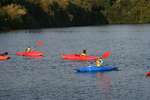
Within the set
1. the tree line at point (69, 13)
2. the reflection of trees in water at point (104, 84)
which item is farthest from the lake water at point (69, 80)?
the tree line at point (69, 13)

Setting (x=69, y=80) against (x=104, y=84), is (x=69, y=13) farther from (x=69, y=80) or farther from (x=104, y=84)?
(x=104, y=84)

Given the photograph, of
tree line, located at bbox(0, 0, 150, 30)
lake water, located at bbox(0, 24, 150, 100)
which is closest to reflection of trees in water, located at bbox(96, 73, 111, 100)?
lake water, located at bbox(0, 24, 150, 100)

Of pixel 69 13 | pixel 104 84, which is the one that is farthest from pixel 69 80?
pixel 69 13

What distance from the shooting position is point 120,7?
185 metres

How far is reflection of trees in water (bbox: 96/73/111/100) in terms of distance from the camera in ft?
132

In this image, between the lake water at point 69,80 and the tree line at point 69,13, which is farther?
the tree line at point 69,13

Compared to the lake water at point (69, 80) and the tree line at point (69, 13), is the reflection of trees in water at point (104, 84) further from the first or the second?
the tree line at point (69, 13)

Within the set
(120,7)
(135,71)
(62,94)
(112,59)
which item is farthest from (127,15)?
(62,94)

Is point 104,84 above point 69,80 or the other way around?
above

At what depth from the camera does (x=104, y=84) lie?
145ft

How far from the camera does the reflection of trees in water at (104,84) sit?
40.3 meters

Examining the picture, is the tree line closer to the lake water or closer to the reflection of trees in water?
the lake water

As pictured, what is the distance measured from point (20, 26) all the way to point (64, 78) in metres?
89.3

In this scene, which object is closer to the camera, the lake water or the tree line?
the lake water
